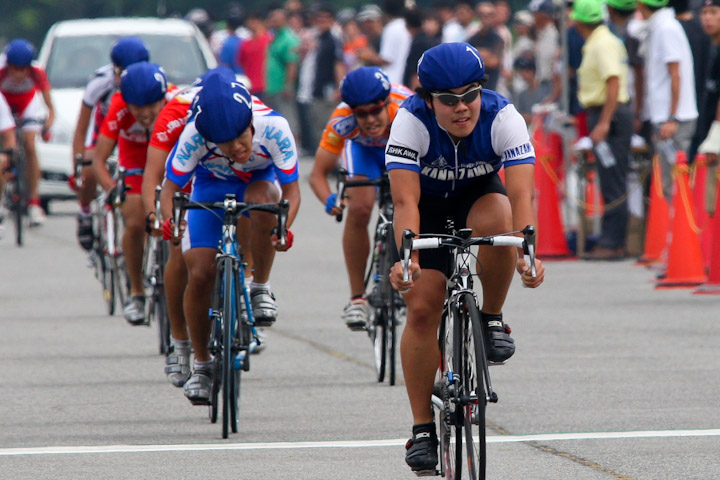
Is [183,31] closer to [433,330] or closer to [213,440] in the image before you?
[213,440]

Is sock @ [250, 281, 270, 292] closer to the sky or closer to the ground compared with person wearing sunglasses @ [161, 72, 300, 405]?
closer to the ground

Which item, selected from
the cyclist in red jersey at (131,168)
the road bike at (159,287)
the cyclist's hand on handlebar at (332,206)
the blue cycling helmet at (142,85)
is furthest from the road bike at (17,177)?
the cyclist's hand on handlebar at (332,206)

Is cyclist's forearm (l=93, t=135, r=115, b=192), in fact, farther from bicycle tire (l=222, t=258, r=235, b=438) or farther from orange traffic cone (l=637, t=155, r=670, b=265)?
orange traffic cone (l=637, t=155, r=670, b=265)

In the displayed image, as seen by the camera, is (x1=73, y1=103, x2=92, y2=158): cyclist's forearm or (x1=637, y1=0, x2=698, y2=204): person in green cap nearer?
(x1=73, y1=103, x2=92, y2=158): cyclist's forearm

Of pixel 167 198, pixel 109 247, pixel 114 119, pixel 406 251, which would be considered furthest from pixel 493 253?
pixel 109 247

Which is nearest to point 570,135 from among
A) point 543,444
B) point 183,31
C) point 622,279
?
point 622,279

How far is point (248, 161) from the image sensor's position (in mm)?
8781

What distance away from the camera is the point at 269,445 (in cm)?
783

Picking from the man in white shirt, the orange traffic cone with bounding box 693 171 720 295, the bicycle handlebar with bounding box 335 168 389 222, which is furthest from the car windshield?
the bicycle handlebar with bounding box 335 168 389 222

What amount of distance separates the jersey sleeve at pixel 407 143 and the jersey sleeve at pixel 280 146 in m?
2.09

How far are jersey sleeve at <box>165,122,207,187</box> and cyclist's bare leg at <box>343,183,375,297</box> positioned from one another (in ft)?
6.77

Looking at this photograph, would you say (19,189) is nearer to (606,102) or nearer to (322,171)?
(606,102)

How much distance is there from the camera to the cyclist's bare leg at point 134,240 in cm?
1123

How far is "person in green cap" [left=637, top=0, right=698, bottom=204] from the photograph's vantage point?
1461 centimetres
